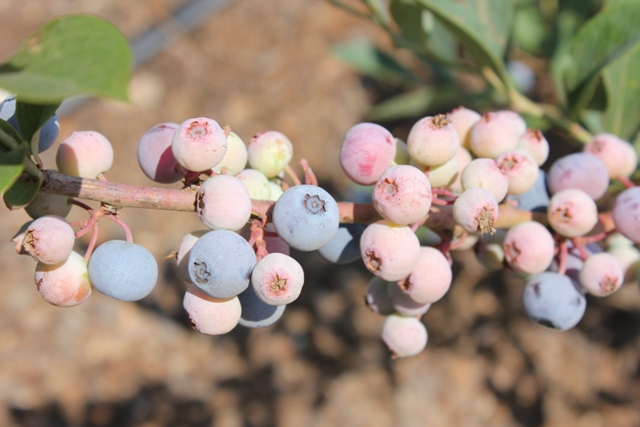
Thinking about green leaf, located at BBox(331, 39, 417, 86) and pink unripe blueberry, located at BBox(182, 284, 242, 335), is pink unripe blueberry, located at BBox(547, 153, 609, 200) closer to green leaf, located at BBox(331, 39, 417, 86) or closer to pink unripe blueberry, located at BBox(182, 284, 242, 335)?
pink unripe blueberry, located at BBox(182, 284, 242, 335)

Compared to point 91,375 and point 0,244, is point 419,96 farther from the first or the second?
point 0,244

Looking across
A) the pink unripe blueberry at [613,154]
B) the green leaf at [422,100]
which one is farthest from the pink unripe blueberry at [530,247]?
the green leaf at [422,100]

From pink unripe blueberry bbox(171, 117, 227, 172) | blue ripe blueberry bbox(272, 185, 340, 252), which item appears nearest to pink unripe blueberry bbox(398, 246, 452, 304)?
blue ripe blueberry bbox(272, 185, 340, 252)

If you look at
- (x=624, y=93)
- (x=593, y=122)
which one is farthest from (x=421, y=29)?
(x=593, y=122)

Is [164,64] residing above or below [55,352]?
above

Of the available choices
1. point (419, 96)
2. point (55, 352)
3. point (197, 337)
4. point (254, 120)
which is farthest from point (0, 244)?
point (419, 96)

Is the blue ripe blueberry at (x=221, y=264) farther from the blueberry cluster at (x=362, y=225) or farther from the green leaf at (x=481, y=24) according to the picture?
the green leaf at (x=481, y=24)

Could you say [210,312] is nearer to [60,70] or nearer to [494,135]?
[60,70]
